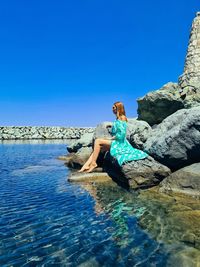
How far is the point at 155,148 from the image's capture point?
1394 centimetres

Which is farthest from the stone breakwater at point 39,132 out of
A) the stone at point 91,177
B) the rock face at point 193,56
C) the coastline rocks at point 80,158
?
the stone at point 91,177

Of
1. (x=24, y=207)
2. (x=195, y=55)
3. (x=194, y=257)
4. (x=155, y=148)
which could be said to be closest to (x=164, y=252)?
(x=194, y=257)

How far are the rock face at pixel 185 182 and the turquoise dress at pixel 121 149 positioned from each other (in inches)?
66.9

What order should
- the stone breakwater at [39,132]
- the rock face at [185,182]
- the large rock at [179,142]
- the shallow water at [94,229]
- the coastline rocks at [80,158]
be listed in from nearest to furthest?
the shallow water at [94,229] → the rock face at [185,182] → the large rock at [179,142] → the coastline rocks at [80,158] → the stone breakwater at [39,132]

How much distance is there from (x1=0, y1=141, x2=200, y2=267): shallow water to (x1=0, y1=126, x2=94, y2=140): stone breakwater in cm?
7546

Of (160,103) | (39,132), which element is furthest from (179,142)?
(39,132)

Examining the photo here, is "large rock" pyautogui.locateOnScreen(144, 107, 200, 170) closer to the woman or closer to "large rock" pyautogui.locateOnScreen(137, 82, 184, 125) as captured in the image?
the woman

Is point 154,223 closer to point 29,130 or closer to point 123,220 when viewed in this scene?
point 123,220

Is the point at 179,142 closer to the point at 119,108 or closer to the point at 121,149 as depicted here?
the point at 121,149

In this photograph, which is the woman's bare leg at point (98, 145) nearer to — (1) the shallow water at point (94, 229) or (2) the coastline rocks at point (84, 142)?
(1) the shallow water at point (94, 229)

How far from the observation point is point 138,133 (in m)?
17.3

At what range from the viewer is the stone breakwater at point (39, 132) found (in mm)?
86312

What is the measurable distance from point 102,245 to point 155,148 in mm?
7604

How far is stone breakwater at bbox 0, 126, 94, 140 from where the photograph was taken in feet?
283
